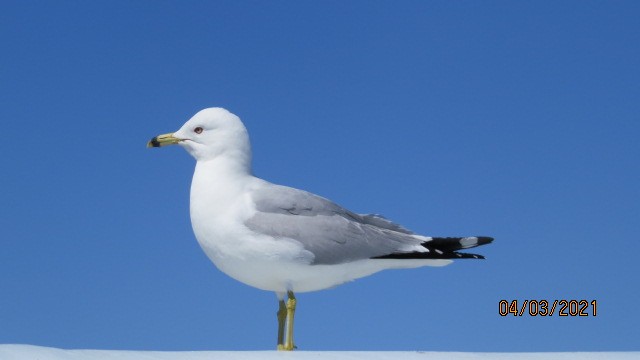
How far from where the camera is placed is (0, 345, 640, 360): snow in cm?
297

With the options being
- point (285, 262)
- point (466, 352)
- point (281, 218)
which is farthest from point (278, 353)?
point (466, 352)

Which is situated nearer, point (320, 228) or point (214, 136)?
point (320, 228)

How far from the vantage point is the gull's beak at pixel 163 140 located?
4090mm

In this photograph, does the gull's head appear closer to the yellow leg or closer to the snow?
the yellow leg

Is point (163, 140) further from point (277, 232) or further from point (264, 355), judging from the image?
point (264, 355)

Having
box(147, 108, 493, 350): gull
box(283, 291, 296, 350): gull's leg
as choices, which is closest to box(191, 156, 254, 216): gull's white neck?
box(147, 108, 493, 350): gull

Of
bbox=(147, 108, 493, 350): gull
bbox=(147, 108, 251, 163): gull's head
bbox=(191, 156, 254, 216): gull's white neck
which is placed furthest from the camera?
bbox=(147, 108, 251, 163): gull's head

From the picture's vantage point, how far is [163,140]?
13.5 ft

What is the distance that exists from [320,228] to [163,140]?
0.95m

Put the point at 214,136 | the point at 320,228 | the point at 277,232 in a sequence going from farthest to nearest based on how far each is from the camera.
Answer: the point at 214,136 < the point at 320,228 < the point at 277,232

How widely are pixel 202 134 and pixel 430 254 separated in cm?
131

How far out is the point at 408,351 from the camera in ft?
12.2

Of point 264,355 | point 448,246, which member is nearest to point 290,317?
point 264,355

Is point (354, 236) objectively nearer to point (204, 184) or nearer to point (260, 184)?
point (260, 184)
